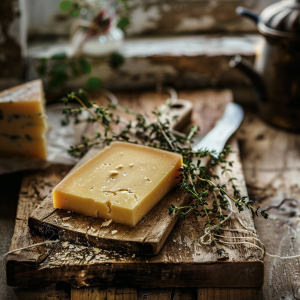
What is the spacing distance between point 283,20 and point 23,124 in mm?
1121

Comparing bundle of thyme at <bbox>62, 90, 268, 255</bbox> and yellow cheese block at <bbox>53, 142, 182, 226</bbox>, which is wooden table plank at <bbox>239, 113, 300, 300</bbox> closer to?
bundle of thyme at <bbox>62, 90, 268, 255</bbox>

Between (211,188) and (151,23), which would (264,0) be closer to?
(151,23)

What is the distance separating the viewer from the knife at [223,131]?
1.34 m

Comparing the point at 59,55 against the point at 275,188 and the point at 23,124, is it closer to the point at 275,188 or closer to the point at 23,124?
the point at 23,124

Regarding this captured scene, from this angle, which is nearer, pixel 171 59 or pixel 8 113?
pixel 8 113

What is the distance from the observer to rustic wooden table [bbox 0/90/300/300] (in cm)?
94

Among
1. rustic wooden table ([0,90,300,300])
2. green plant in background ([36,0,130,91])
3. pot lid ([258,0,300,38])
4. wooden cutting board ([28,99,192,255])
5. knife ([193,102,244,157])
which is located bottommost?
rustic wooden table ([0,90,300,300])

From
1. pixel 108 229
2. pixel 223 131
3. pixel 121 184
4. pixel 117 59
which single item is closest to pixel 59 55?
pixel 117 59

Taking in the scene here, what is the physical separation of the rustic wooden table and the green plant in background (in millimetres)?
181

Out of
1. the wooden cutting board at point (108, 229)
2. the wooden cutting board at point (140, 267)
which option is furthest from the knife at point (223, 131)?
the wooden cutting board at point (140, 267)

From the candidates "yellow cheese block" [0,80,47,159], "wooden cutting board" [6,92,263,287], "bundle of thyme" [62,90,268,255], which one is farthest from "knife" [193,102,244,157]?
"yellow cheese block" [0,80,47,159]

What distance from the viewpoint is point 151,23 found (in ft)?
6.88

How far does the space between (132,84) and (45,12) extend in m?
0.65

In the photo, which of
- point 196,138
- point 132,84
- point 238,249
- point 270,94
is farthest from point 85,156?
point 270,94
